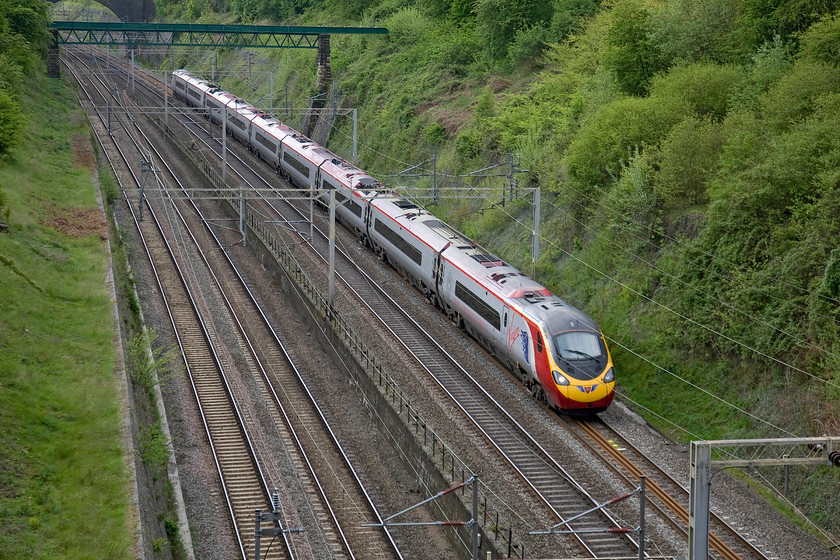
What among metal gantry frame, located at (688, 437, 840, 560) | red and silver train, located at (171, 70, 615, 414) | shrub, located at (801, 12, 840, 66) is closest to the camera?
metal gantry frame, located at (688, 437, 840, 560)

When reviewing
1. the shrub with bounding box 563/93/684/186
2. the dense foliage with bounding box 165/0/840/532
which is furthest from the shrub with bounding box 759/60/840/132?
the shrub with bounding box 563/93/684/186

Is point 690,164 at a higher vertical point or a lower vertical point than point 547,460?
higher

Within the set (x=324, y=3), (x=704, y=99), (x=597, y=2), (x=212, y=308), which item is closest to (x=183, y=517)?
(x=212, y=308)

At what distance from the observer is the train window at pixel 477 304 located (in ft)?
102

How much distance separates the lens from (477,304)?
1272 inches

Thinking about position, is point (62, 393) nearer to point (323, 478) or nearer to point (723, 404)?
point (323, 478)

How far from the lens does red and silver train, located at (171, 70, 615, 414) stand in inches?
1072

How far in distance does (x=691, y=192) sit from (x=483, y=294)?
772 centimetres

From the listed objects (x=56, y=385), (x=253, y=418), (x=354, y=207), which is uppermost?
(x=354, y=207)


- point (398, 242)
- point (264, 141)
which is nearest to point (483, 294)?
point (398, 242)

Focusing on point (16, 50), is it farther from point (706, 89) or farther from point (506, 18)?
point (706, 89)

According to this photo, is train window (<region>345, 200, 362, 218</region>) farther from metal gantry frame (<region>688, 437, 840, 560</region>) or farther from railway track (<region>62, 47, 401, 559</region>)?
metal gantry frame (<region>688, 437, 840, 560</region>)

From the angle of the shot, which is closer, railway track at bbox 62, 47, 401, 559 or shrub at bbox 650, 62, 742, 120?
railway track at bbox 62, 47, 401, 559

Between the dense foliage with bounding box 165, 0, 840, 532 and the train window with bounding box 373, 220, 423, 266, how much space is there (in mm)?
4389
